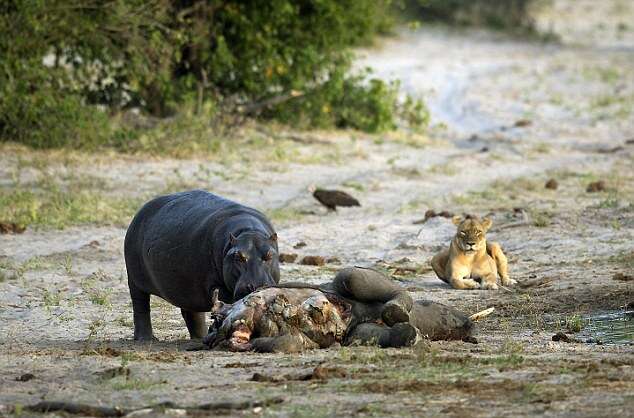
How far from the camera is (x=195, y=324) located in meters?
8.59

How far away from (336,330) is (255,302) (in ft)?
1.72

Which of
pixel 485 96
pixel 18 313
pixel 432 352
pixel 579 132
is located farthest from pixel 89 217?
pixel 485 96

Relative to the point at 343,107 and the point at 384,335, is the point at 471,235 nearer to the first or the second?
the point at 384,335

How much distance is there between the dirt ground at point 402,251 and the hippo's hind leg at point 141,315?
119mm

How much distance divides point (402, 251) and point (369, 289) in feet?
17.1

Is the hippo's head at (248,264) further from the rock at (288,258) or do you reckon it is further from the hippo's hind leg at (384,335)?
Answer: the rock at (288,258)

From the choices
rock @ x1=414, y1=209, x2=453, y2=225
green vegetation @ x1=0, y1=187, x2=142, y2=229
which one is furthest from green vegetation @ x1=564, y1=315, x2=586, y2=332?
green vegetation @ x1=0, y1=187, x2=142, y2=229

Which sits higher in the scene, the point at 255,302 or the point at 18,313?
the point at 255,302

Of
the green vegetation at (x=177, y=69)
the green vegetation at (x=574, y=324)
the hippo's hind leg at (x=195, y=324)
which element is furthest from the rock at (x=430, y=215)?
the hippo's hind leg at (x=195, y=324)

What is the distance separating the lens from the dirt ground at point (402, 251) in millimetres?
6066

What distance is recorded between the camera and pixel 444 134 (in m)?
21.8

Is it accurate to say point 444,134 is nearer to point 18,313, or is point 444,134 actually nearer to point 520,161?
point 520,161

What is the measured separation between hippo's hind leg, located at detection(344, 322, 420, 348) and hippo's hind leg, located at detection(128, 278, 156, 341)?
165cm

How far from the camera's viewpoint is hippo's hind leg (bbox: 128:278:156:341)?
28.0 feet
